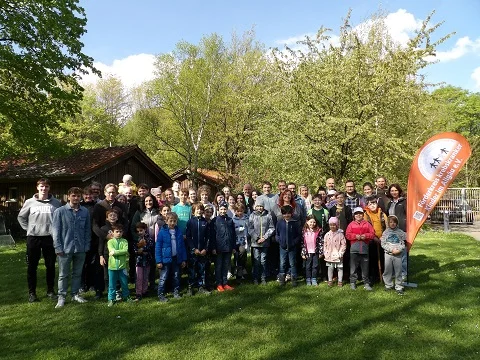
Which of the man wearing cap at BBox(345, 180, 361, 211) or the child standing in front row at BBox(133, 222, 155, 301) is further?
the man wearing cap at BBox(345, 180, 361, 211)

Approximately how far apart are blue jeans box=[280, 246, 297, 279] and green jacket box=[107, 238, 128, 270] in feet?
9.44

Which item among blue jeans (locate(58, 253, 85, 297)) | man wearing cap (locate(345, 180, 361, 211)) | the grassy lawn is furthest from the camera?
man wearing cap (locate(345, 180, 361, 211))

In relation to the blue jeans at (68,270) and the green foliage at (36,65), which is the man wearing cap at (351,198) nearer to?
the blue jeans at (68,270)

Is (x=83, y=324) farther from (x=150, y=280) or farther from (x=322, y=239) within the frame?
(x=322, y=239)

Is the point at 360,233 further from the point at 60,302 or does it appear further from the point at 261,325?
the point at 60,302

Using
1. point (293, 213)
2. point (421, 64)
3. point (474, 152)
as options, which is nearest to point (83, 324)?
point (293, 213)

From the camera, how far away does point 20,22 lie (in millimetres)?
14008

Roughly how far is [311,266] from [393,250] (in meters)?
1.53

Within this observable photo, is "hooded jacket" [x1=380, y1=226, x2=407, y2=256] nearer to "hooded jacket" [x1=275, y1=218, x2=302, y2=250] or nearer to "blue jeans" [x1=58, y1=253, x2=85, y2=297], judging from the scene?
"hooded jacket" [x1=275, y1=218, x2=302, y2=250]

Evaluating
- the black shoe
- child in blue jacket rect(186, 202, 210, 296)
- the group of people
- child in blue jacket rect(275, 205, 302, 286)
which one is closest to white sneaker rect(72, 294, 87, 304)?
the group of people

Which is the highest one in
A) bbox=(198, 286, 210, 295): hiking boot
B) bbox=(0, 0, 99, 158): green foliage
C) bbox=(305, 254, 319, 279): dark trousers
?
bbox=(0, 0, 99, 158): green foliage

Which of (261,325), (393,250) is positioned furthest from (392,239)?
(261,325)

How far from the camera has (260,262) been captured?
7.41m

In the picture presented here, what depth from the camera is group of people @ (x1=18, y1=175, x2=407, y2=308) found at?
243 inches
